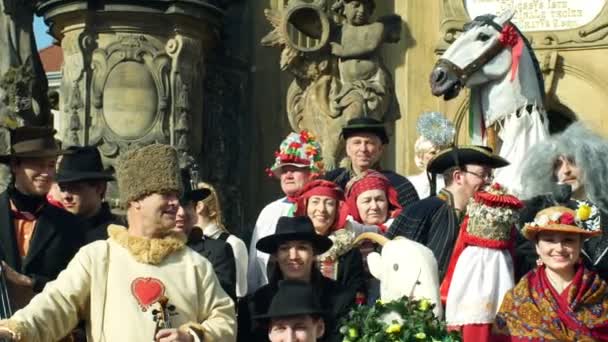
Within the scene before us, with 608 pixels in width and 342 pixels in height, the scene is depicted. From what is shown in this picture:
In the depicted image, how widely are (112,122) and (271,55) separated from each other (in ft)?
8.47

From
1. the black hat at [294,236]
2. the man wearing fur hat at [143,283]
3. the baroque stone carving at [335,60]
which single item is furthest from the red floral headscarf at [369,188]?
the baroque stone carving at [335,60]

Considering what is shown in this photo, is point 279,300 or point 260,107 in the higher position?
point 260,107

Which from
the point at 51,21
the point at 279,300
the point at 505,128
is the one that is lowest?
the point at 279,300

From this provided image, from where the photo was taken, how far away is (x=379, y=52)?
15648 mm

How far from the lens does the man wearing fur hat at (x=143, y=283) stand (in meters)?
8.03

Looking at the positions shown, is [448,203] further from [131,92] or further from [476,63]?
[131,92]

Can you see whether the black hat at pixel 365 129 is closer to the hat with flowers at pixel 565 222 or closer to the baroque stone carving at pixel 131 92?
the hat with flowers at pixel 565 222

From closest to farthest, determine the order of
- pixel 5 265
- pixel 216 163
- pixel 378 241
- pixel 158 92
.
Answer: pixel 5 265, pixel 378 241, pixel 158 92, pixel 216 163

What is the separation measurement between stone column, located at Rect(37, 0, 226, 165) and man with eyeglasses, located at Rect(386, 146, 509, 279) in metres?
4.30

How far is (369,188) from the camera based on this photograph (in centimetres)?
1090

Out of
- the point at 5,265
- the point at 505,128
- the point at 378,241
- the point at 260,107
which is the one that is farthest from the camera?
the point at 260,107

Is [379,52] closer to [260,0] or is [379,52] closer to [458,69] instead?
[260,0]

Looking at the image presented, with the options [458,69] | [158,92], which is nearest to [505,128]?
[458,69]

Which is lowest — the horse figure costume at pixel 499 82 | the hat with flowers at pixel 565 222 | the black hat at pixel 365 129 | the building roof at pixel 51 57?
the hat with flowers at pixel 565 222
